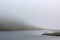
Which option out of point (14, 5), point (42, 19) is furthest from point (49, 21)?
point (14, 5)

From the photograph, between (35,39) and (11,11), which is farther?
(11,11)

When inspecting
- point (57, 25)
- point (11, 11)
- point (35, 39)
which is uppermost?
point (11, 11)

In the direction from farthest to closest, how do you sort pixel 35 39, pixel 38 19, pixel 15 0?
pixel 38 19 → pixel 15 0 → pixel 35 39

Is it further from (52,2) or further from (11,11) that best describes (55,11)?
(11,11)

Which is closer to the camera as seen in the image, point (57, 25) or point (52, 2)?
point (52, 2)

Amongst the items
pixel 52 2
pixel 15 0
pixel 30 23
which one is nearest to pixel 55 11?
pixel 52 2

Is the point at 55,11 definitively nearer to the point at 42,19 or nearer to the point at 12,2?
the point at 42,19

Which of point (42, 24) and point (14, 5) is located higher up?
point (14, 5)

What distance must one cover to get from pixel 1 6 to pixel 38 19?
1.20 ft

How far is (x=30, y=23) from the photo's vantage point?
100 cm

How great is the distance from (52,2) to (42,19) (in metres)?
0.19

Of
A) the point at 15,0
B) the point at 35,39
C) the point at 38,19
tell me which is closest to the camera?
the point at 35,39

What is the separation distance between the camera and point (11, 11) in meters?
0.94

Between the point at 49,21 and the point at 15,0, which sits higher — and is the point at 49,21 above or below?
below
